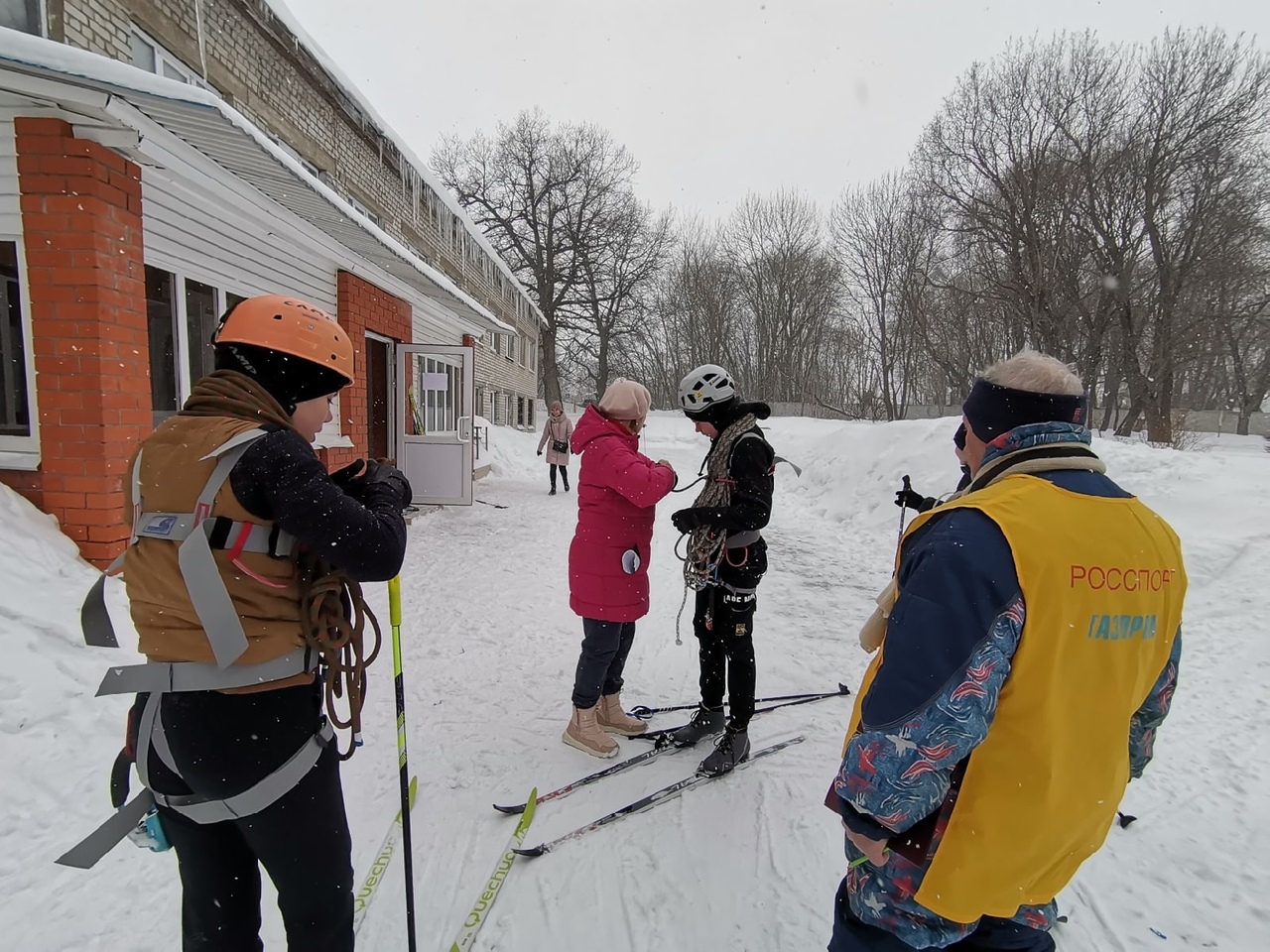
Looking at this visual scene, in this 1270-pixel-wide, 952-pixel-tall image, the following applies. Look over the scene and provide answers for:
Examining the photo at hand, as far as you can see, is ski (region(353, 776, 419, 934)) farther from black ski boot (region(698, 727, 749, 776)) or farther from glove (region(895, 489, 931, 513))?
glove (region(895, 489, 931, 513))

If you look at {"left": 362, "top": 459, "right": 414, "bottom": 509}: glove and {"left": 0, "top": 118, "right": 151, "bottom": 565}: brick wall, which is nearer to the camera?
{"left": 362, "top": 459, "right": 414, "bottom": 509}: glove

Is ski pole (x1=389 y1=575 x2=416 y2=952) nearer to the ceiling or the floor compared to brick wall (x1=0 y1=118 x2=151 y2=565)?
nearer to the floor

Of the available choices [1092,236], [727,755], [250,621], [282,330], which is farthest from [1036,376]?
[1092,236]

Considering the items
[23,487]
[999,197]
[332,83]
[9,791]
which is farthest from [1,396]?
[999,197]

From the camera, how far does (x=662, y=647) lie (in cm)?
512

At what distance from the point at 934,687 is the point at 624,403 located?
229 cm

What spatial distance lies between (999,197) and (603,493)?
823 inches

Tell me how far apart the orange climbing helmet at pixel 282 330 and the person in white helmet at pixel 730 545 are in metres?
1.86

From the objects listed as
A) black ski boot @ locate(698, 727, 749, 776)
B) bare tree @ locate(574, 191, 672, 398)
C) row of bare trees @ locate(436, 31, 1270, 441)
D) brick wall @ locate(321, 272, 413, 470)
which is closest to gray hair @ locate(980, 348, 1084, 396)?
black ski boot @ locate(698, 727, 749, 776)

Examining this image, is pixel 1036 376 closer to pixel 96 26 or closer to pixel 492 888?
pixel 492 888

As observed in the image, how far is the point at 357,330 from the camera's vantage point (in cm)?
922

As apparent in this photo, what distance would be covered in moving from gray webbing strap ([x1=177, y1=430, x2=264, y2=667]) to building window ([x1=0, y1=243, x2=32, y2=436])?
458cm

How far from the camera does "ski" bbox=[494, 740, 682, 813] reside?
2.96 meters

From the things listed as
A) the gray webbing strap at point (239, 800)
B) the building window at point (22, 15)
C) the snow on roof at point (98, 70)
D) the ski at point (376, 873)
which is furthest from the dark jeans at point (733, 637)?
the building window at point (22, 15)
